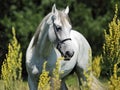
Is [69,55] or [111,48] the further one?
[69,55]

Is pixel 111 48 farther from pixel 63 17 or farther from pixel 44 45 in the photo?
pixel 44 45

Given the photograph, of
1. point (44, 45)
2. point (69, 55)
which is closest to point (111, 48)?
point (69, 55)

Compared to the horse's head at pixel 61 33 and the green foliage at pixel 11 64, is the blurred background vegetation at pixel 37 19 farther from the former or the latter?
the green foliage at pixel 11 64

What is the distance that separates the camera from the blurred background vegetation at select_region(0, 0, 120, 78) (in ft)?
78.5

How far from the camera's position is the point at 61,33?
30.0 ft

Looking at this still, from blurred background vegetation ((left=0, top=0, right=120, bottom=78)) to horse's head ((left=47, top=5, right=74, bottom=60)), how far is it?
13.6m

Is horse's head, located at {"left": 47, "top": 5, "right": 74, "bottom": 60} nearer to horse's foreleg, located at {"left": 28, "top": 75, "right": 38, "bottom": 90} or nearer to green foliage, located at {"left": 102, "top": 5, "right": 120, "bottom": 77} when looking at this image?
horse's foreleg, located at {"left": 28, "top": 75, "right": 38, "bottom": 90}

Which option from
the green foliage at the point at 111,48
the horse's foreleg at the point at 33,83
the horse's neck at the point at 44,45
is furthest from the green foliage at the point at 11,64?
the horse's neck at the point at 44,45

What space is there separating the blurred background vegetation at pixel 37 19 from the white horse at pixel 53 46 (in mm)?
12625

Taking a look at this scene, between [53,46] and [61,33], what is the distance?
85 centimetres

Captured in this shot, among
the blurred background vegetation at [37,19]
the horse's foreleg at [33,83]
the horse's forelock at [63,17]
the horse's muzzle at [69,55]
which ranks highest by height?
the horse's forelock at [63,17]

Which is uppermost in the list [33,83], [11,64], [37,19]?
[11,64]

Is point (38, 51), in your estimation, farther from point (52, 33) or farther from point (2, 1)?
point (2, 1)

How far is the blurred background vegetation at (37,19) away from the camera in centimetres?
2392
